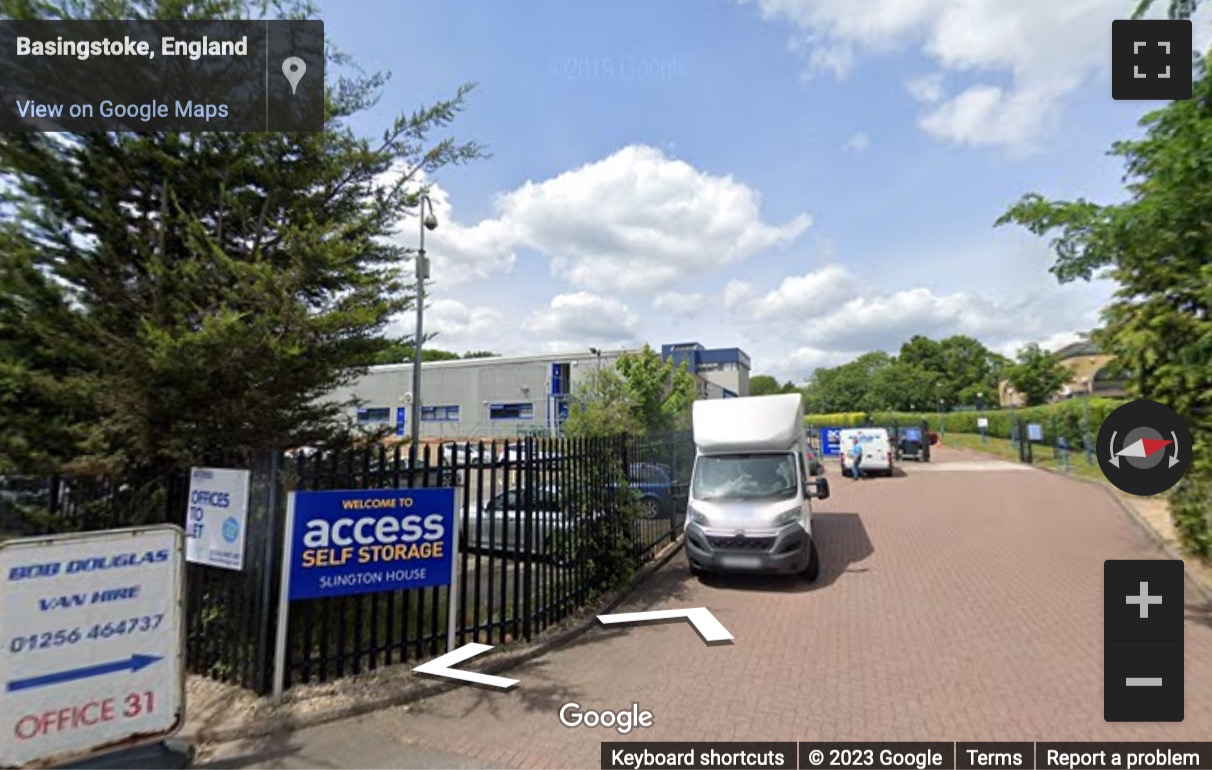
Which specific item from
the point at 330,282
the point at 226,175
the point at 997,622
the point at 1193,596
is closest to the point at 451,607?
the point at 330,282

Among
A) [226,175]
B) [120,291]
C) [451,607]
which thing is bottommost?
[451,607]

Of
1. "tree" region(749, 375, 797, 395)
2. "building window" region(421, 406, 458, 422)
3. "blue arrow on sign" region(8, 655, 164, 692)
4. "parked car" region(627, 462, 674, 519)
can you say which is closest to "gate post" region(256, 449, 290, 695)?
"blue arrow on sign" region(8, 655, 164, 692)

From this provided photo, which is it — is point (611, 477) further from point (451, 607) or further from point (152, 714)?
point (152, 714)

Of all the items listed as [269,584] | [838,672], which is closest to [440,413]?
[269,584]

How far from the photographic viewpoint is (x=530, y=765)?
335 centimetres

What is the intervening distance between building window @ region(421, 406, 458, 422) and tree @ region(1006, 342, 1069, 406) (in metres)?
54.4

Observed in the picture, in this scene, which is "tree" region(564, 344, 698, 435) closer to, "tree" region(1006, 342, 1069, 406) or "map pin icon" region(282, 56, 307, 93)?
"map pin icon" region(282, 56, 307, 93)

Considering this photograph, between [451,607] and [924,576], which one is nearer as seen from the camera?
[451,607]

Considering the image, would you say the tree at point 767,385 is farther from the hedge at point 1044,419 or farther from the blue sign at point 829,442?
the blue sign at point 829,442

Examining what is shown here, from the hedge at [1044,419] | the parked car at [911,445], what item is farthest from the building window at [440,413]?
the parked car at [911,445]

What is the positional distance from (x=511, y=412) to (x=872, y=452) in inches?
892

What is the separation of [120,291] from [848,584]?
29.2 feet

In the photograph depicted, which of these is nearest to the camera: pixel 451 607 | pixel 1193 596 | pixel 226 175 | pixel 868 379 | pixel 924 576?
pixel 451 607

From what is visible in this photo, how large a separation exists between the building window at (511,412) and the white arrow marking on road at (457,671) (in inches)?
1213
